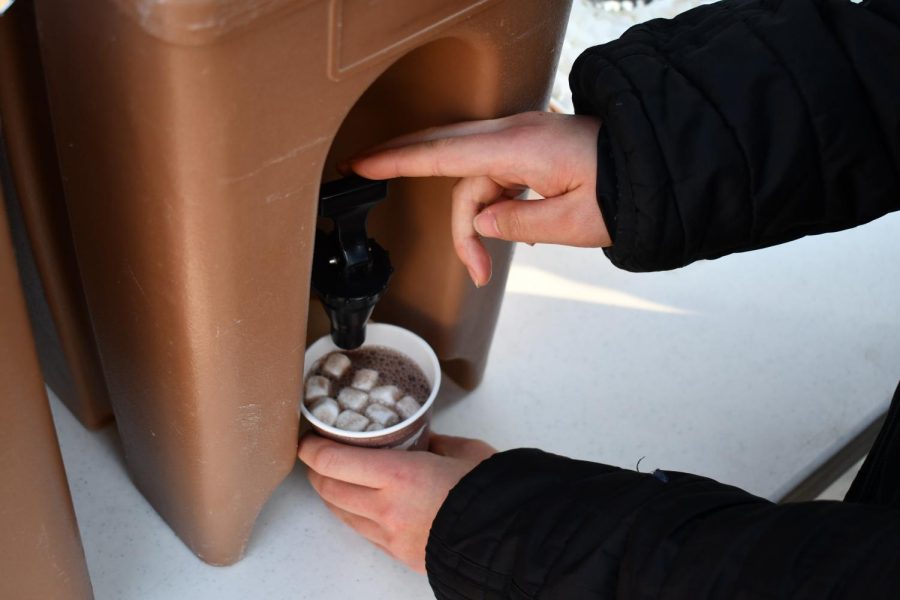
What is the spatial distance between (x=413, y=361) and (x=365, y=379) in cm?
4

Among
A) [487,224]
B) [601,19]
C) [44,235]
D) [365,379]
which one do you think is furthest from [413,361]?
[601,19]

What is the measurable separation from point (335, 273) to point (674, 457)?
315 millimetres

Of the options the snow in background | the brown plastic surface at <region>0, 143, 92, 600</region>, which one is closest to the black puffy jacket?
the brown plastic surface at <region>0, 143, 92, 600</region>

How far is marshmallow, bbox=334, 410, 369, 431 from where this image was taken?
0.69 metres

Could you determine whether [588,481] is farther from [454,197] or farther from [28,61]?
[28,61]

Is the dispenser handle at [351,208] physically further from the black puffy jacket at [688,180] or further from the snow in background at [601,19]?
the snow in background at [601,19]

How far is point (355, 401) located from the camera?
70cm

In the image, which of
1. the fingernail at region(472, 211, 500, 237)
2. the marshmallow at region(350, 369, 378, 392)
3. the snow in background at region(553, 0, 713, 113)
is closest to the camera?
the fingernail at region(472, 211, 500, 237)

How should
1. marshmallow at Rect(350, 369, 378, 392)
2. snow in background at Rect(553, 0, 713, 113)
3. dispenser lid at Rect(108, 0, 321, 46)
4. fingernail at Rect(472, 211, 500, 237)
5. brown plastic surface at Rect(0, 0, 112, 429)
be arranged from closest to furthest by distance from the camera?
dispenser lid at Rect(108, 0, 321, 46), brown plastic surface at Rect(0, 0, 112, 429), fingernail at Rect(472, 211, 500, 237), marshmallow at Rect(350, 369, 378, 392), snow in background at Rect(553, 0, 713, 113)

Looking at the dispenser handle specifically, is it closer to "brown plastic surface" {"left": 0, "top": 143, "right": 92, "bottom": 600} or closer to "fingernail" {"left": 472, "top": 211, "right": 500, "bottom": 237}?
"fingernail" {"left": 472, "top": 211, "right": 500, "bottom": 237}

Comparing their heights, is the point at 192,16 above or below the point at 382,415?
above

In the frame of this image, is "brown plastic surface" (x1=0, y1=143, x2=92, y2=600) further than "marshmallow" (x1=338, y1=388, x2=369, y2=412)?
No

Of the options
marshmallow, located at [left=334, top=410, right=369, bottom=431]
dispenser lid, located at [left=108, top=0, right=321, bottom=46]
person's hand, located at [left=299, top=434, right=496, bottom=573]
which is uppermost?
dispenser lid, located at [left=108, top=0, right=321, bottom=46]

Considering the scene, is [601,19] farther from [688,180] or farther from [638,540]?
[638,540]
